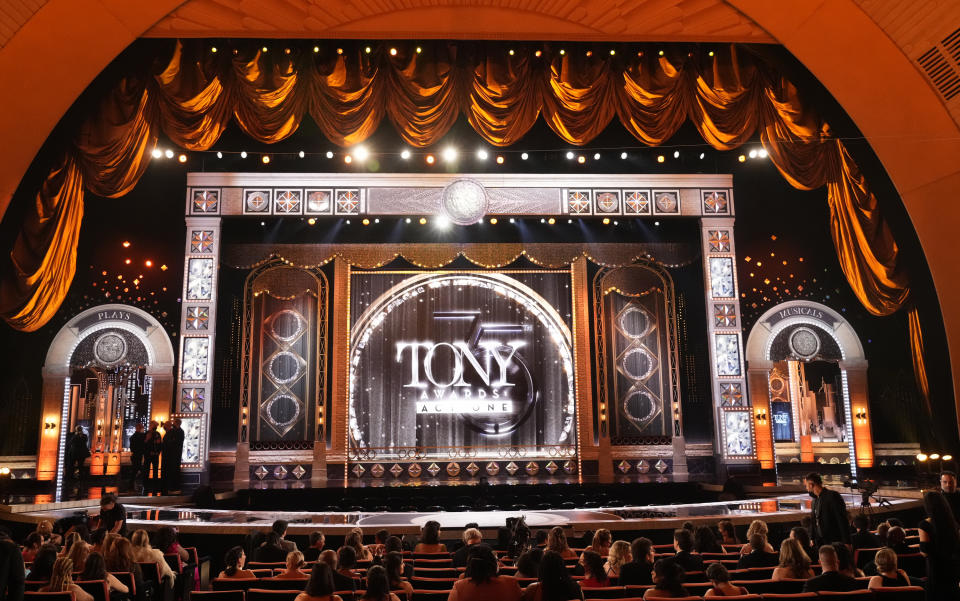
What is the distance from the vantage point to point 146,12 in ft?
29.3

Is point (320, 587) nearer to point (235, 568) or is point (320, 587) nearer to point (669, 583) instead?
point (235, 568)

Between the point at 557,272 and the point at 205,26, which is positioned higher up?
the point at 205,26

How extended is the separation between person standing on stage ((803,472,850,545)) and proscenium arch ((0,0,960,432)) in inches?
183

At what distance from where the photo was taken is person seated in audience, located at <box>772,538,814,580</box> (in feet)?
15.0

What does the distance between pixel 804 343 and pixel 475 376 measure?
6.45m

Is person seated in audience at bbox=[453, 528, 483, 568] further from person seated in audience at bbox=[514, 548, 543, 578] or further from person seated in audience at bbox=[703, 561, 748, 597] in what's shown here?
person seated in audience at bbox=[703, 561, 748, 597]

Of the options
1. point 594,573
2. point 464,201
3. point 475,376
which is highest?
point 464,201

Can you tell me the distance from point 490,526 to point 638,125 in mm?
5653

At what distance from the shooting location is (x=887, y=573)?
444cm

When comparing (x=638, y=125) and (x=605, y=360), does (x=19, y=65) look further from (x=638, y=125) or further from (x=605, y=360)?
(x=605, y=360)

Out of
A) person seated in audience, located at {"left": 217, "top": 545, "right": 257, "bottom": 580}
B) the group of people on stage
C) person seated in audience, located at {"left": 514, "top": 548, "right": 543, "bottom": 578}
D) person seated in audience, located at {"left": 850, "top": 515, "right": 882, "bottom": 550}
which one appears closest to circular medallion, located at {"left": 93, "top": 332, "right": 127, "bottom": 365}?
the group of people on stage

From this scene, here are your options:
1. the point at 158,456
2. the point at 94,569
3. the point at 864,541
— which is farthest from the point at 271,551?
the point at 158,456

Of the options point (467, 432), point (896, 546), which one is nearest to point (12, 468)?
point (467, 432)

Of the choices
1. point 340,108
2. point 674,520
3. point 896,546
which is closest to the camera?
point 896,546
